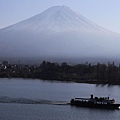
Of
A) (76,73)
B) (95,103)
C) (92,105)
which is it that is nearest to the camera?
(92,105)

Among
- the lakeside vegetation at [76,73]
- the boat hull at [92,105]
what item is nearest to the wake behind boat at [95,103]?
the boat hull at [92,105]

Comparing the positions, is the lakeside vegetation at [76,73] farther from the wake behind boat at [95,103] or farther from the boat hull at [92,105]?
the boat hull at [92,105]

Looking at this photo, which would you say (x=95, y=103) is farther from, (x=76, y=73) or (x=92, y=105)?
(x=76, y=73)

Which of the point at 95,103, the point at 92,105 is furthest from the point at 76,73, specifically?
the point at 92,105

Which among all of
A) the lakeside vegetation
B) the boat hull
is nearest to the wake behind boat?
the boat hull

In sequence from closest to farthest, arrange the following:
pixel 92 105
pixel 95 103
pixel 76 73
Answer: pixel 92 105 → pixel 95 103 → pixel 76 73

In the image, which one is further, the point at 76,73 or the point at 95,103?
the point at 76,73

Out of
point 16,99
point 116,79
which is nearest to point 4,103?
point 16,99

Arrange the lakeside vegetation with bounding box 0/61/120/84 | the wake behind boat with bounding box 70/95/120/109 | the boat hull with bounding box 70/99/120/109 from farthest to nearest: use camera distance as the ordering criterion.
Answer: the lakeside vegetation with bounding box 0/61/120/84, the wake behind boat with bounding box 70/95/120/109, the boat hull with bounding box 70/99/120/109

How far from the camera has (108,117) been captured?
36.6 feet

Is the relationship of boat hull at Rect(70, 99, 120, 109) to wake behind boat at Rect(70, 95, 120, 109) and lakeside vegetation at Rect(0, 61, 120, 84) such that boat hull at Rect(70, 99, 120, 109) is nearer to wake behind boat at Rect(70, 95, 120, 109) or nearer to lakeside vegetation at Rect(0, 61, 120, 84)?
wake behind boat at Rect(70, 95, 120, 109)

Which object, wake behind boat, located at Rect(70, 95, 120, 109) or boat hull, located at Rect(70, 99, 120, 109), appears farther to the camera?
wake behind boat, located at Rect(70, 95, 120, 109)

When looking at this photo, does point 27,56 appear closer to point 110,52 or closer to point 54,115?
point 110,52

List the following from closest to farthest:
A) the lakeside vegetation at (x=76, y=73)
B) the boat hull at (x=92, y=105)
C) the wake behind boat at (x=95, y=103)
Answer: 1. the boat hull at (x=92, y=105)
2. the wake behind boat at (x=95, y=103)
3. the lakeside vegetation at (x=76, y=73)
